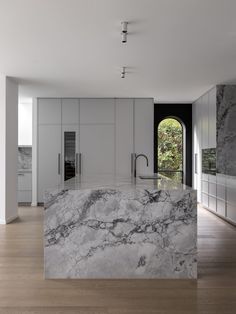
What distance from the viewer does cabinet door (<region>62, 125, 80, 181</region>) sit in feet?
27.9

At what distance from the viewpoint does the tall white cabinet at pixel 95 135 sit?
8.52 meters

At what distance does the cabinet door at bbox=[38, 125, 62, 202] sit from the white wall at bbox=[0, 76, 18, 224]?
1.59m

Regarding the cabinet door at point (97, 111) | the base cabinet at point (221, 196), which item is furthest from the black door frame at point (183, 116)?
the cabinet door at point (97, 111)

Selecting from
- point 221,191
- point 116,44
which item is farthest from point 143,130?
point 116,44

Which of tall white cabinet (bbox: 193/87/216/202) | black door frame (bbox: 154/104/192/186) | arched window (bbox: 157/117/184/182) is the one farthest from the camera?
arched window (bbox: 157/117/184/182)

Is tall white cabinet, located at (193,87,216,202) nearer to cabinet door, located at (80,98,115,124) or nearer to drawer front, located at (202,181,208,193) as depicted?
drawer front, located at (202,181,208,193)

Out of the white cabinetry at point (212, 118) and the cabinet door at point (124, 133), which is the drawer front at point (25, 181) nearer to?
the cabinet door at point (124, 133)

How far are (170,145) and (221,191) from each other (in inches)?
124

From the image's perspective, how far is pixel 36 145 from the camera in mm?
8539

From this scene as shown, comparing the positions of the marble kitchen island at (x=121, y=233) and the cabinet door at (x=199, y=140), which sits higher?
the cabinet door at (x=199, y=140)

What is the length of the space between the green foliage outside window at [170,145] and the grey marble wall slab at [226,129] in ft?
8.83

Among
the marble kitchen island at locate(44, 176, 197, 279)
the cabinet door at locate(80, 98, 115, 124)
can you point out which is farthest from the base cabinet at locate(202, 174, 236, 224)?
the marble kitchen island at locate(44, 176, 197, 279)

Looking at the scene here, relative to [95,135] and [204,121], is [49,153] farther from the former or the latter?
[204,121]

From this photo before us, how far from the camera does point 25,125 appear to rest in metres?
9.27
